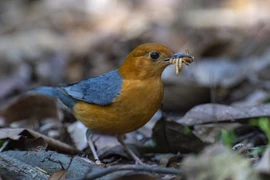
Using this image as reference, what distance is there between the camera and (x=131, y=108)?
555 centimetres

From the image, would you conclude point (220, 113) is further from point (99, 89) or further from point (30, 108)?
point (30, 108)

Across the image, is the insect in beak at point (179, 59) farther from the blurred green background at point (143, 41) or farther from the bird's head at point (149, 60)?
the blurred green background at point (143, 41)

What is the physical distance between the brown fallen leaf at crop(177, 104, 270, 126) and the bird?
2.12 feet

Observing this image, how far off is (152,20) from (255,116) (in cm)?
859

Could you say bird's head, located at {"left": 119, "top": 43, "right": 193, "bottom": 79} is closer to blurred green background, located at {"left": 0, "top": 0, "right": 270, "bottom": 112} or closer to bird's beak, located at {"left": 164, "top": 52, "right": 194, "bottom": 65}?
bird's beak, located at {"left": 164, "top": 52, "right": 194, "bottom": 65}

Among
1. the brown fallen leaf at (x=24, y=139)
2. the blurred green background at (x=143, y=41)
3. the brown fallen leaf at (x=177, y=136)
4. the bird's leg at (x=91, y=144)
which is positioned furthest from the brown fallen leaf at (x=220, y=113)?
the brown fallen leaf at (x=24, y=139)

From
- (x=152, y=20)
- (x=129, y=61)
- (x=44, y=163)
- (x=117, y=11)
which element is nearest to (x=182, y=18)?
(x=152, y=20)

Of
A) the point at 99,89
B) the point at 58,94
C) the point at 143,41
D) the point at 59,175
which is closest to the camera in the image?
the point at 59,175

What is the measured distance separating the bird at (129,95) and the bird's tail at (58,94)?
30 centimetres

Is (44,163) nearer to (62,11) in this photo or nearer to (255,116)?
(255,116)

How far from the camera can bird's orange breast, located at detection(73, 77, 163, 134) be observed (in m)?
5.54

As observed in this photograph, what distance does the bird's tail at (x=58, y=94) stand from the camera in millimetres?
6462

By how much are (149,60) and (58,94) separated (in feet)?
5.30

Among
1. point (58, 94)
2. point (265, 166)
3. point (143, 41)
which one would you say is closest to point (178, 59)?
point (58, 94)
